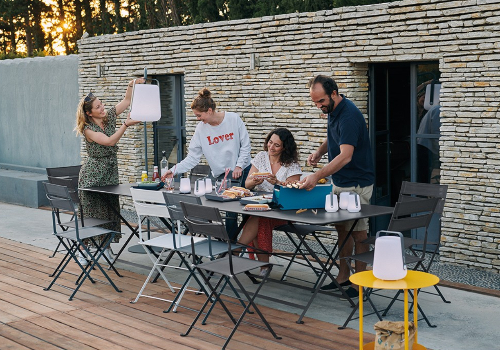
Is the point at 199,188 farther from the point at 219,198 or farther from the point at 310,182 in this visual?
the point at 310,182

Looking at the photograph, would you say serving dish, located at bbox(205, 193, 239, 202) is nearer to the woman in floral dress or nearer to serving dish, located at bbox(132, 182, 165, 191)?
serving dish, located at bbox(132, 182, 165, 191)

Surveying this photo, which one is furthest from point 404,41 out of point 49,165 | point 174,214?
point 49,165

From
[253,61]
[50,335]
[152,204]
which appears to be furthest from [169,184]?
[253,61]

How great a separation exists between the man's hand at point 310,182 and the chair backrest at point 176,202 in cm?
84

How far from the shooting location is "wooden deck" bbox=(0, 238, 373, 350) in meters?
5.23

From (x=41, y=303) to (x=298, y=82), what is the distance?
12.9 feet

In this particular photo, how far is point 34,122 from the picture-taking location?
1392 cm

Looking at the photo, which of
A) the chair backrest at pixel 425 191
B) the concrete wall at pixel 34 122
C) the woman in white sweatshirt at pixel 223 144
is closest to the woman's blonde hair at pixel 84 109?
the woman in white sweatshirt at pixel 223 144

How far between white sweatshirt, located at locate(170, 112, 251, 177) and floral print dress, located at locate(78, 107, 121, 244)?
2.54ft

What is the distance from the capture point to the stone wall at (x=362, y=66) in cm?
704

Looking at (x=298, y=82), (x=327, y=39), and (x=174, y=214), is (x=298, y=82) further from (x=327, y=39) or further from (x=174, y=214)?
(x=174, y=214)

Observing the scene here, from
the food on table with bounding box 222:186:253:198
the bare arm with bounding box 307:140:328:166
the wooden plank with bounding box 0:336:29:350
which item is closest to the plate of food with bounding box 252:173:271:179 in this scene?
the food on table with bounding box 222:186:253:198

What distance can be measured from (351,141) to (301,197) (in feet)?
1.99

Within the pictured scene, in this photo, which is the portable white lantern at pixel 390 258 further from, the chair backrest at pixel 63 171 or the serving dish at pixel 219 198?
the chair backrest at pixel 63 171
